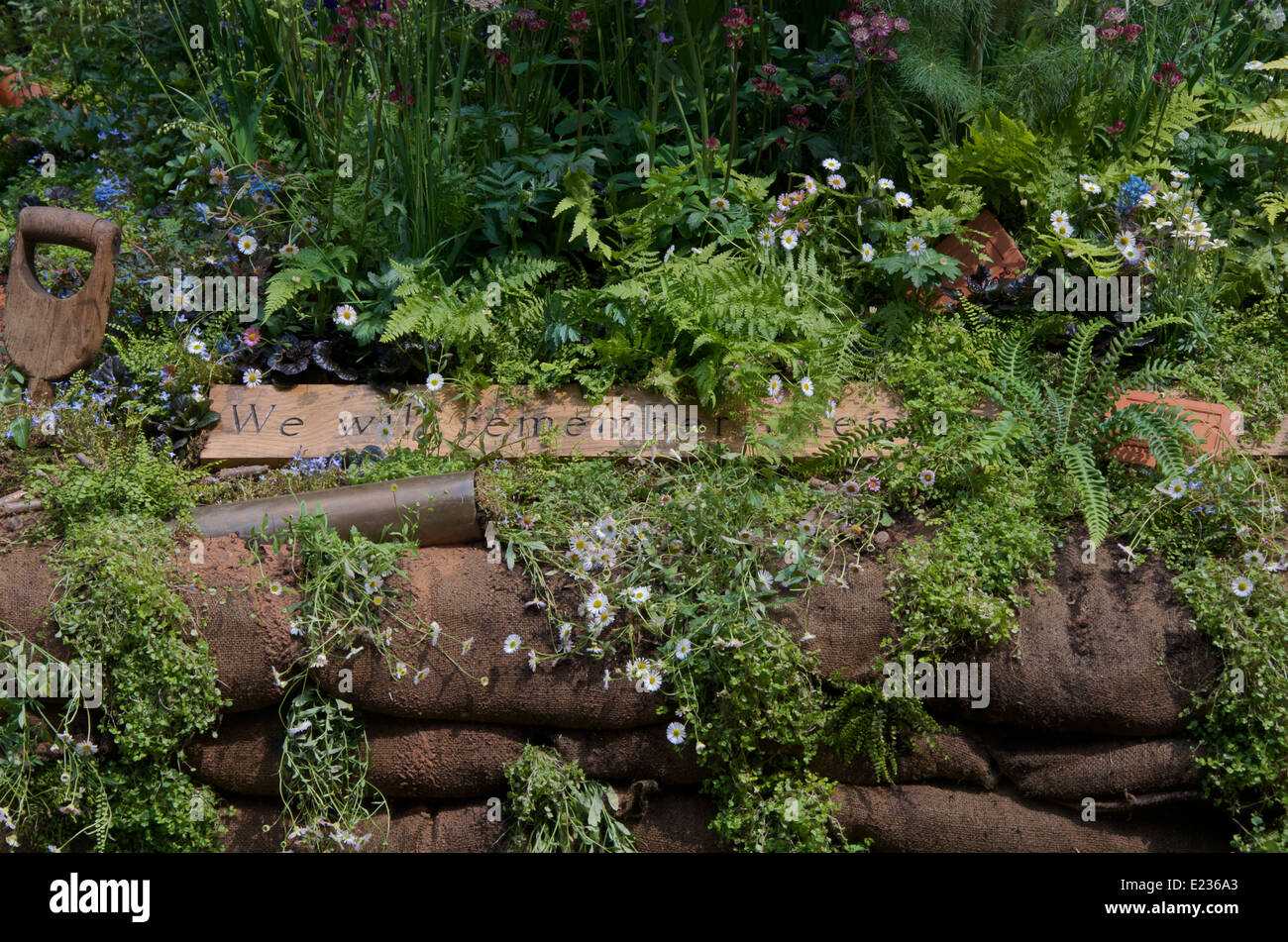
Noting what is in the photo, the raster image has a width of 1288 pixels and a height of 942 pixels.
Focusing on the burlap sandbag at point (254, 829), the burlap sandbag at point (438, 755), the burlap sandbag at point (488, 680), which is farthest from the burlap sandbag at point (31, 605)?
the burlap sandbag at point (438, 755)

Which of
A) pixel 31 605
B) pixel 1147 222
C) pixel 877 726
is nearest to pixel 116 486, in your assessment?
pixel 31 605

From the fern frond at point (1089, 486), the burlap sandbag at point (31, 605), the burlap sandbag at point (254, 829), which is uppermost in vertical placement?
the fern frond at point (1089, 486)

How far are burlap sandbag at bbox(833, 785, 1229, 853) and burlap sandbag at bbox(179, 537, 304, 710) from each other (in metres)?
1.81

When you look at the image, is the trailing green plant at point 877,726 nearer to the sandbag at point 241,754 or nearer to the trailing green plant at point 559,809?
the trailing green plant at point 559,809

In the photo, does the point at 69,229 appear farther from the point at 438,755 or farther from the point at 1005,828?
the point at 1005,828

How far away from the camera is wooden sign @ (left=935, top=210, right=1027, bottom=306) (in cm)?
443

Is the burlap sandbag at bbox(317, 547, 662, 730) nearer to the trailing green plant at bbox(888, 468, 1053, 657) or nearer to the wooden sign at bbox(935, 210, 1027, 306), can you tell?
the trailing green plant at bbox(888, 468, 1053, 657)

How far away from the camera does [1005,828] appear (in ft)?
11.0

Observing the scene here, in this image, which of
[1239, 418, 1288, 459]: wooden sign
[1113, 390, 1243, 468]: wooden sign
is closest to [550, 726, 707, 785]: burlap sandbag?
[1113, 390, 1243, 468]: wooden sign

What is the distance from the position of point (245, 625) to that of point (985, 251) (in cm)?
321

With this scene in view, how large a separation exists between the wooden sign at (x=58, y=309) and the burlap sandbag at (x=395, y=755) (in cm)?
172

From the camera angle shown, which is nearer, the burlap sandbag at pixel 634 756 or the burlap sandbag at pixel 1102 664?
the burlap sandbag at pixel 1102 664

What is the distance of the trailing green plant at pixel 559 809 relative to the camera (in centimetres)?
333

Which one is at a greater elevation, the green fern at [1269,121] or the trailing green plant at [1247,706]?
the green fern at [1269,121]
